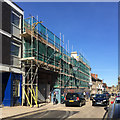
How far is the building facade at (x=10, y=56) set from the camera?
1441cm

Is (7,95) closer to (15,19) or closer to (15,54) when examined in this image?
(15,54)

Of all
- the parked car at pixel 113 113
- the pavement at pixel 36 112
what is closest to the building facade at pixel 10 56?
the pavement at pixel 36 112

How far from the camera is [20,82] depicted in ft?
51.8

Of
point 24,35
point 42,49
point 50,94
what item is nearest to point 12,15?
point 24,35

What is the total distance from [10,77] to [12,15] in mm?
5972

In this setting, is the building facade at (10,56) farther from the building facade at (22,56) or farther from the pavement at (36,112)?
the pavement at (36,112)

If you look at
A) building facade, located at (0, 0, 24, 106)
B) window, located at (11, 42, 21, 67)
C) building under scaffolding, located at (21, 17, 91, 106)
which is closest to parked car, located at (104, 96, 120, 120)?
building under scaffolding, located at (21, 17, 91, 106)

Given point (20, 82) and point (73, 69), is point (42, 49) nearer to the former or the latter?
point (20, 82)

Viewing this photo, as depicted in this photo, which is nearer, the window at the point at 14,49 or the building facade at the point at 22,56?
the building facade at the point at 22,56

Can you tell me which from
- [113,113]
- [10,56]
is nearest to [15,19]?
[10,56]

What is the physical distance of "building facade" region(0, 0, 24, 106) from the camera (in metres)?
14.4

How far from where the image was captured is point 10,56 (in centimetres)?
1501

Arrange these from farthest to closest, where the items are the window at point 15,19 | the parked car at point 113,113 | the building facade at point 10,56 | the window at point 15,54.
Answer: the window at point 15,19
the window at point 15,54
the building facade at point 10,56
the parked car at point 113,113

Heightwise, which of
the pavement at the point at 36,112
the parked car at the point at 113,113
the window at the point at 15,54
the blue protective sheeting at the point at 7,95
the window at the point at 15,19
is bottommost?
the pavement at the point at 36,112
